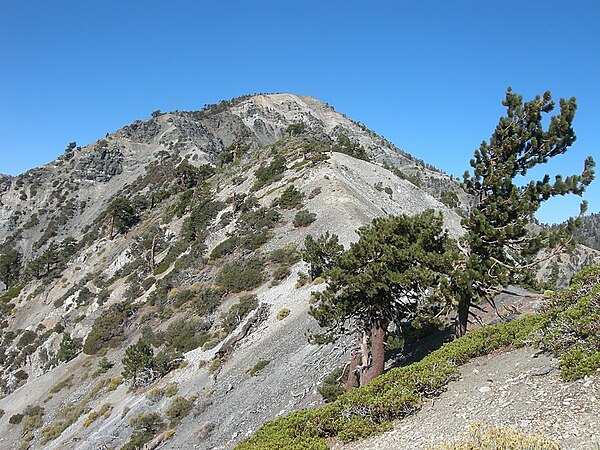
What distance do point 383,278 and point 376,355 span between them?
10.8ft

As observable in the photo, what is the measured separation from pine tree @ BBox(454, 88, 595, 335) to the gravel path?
3234 mm

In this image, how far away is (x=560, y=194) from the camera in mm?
14195

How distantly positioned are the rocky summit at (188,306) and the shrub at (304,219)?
0.21 m

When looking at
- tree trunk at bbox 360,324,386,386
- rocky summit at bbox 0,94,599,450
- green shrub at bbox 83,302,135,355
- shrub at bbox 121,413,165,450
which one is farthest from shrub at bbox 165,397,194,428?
green shrub at bbox 83,302,135,355

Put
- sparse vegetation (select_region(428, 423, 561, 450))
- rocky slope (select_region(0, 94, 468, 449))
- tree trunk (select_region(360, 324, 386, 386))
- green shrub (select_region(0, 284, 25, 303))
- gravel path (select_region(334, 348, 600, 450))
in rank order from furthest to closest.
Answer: green shrub (select_region(0, 284, 25, 303)) → rocky slope (select_region(0, 94, 468, 449)) → tree trunk (select_region(360, 324, 386, 386)) → gravel path (select_region(334, 348, 600, 450)) → sparse vegetation (select_region(428, 423, 561, 450))

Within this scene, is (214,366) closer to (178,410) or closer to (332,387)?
(178,410)

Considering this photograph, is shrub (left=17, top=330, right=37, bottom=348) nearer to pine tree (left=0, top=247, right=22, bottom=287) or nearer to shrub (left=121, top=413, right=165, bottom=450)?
shrub (left=121, top=413, right=165, bottom=450)

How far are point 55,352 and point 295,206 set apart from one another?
31555 millimetres

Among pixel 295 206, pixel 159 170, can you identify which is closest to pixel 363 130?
pixel 159 170

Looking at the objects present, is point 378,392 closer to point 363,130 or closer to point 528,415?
point 528,415

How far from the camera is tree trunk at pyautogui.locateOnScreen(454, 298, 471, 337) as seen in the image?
50.4 feet

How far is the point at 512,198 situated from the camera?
46.8 ft

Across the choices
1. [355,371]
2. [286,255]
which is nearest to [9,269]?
[286,255]

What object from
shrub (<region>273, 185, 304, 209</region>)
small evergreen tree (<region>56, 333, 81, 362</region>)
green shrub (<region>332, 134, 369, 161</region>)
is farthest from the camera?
green shrub (<region>332, 134, 369, 161</region>)
